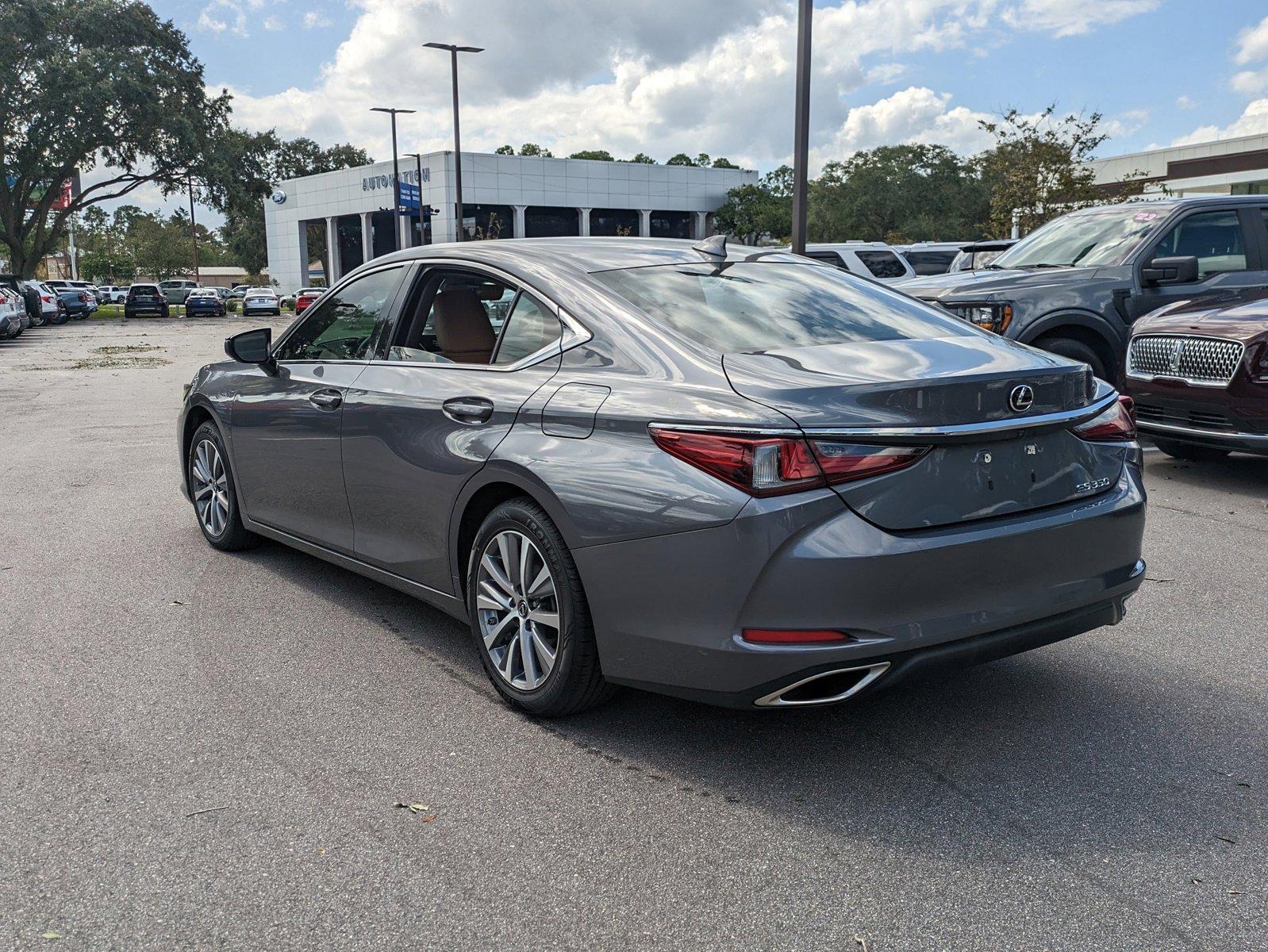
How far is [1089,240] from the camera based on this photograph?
1028 cm

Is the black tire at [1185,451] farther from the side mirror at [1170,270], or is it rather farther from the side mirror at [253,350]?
the side mirror at [253,350]

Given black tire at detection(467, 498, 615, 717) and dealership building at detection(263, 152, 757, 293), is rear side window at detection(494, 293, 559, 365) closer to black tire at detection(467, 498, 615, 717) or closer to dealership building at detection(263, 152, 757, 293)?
black tire at detection(467, 498, 615, 717)

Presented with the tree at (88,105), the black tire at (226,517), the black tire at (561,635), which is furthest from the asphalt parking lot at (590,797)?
the tree at (88,105)

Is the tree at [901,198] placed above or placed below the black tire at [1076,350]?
above

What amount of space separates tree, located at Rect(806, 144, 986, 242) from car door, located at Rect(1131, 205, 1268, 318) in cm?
6236

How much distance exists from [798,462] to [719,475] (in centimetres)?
22

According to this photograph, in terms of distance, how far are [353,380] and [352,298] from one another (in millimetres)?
600

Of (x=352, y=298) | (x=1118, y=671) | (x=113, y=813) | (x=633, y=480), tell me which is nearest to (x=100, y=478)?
(x=352, y=298)

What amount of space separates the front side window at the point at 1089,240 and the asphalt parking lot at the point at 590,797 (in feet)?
17.0

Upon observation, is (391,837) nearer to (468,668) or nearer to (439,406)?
(468,668)

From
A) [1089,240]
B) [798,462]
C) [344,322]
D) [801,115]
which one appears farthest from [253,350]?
[801,115]

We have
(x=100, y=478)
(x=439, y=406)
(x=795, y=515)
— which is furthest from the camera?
(x=100, y=478)

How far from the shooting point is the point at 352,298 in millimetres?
5312

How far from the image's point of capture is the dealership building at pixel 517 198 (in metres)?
70.8
